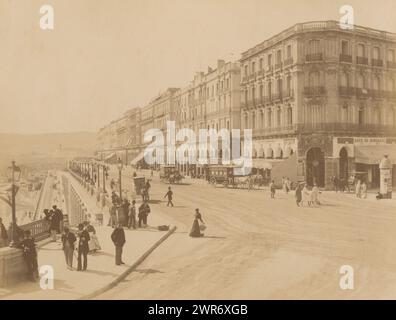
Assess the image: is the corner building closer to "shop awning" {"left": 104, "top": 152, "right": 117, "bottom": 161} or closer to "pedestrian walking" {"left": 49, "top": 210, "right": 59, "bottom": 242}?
"shop awning" {"left": 104, "top": 152, "right": 117, "bottom": 161}

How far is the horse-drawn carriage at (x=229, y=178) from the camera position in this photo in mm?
19078

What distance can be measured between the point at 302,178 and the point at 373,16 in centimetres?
1149

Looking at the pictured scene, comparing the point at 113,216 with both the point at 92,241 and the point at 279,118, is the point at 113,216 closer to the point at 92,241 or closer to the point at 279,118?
the point at 92,241

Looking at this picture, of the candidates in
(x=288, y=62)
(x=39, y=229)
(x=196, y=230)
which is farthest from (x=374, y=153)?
(x=39, y=229)

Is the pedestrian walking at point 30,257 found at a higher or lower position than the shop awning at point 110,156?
lower

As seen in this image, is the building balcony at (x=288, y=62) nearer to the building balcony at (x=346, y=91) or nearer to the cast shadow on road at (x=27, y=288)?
the building balcony at (x=346, y=91)

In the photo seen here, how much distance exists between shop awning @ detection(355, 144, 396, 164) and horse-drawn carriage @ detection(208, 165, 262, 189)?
6.54m

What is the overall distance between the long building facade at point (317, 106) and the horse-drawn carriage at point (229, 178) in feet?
2.77

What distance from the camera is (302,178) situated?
81.7ft

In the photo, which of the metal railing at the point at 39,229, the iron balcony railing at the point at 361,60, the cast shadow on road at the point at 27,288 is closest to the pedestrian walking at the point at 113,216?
the metal railing at the point at 39,229

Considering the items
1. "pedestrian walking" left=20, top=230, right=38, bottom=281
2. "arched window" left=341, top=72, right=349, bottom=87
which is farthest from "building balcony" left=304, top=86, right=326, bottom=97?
"pedestrian walking" left=20, top=230, right=38, bottom=281
